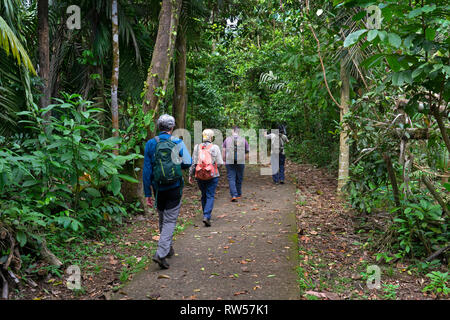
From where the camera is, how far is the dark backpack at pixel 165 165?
15.9ft

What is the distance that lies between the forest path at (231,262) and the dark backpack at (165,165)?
1170 mm

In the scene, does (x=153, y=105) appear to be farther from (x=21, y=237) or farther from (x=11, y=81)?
(x=21, y=237)

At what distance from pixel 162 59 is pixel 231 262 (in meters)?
4.63

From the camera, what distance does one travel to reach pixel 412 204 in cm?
510

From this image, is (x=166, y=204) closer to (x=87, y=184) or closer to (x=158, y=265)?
(x=158, y=265)

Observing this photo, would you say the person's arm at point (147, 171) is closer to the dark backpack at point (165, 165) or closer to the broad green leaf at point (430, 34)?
the dark backpack at point (165, 165)

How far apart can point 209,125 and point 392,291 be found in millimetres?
12182

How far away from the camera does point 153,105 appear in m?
7.86

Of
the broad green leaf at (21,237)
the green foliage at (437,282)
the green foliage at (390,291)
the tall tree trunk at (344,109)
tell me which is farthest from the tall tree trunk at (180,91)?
the green foliage at (437,282)

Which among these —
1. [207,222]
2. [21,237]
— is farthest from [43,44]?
[207,222]

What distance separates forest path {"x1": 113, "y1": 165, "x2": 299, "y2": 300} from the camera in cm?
427

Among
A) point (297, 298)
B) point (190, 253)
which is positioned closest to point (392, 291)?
point (297, 298)

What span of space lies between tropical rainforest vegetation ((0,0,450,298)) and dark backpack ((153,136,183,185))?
99 cm

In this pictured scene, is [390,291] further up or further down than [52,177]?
further down
